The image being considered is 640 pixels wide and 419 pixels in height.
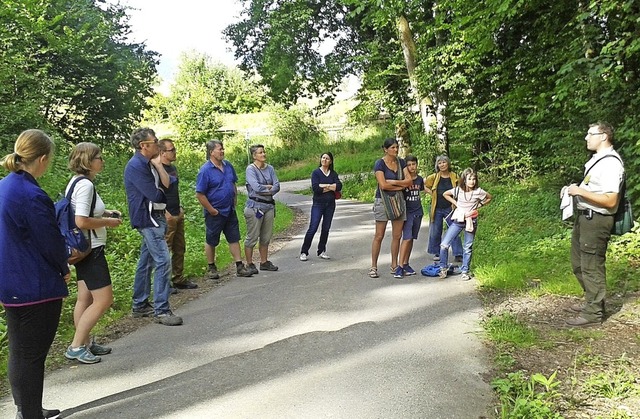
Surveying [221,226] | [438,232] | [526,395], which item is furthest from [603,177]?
[221,226]

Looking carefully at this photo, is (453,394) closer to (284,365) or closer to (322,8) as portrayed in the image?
(284,365)

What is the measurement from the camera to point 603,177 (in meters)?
4.96

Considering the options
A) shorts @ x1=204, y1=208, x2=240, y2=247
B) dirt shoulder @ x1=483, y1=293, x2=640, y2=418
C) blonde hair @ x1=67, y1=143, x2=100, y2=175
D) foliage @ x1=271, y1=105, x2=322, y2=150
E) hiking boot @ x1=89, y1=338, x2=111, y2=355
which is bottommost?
dirt shoulder @ x1=483, y1=293, x2=640, y2=418

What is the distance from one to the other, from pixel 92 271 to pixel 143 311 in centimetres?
160

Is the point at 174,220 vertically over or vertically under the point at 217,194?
under

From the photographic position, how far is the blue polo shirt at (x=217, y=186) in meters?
7.27

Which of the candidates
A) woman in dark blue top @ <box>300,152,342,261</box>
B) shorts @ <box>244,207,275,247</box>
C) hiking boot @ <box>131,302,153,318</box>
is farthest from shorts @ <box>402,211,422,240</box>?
hiking boot @ <box>131,302,153,318</box>

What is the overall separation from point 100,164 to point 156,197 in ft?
3.03

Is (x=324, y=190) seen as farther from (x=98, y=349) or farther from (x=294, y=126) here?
(x=294, y=126)

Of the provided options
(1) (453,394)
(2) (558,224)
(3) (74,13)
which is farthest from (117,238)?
(3) (74,13)

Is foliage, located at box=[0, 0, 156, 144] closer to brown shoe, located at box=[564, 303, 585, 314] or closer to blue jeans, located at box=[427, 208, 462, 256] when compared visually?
blue jeans, located at box=[427, 208, 462, 256]

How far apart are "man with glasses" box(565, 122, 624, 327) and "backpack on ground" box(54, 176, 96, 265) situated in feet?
14.7

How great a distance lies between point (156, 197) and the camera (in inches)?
212

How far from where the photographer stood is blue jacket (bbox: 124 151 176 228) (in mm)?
5352
